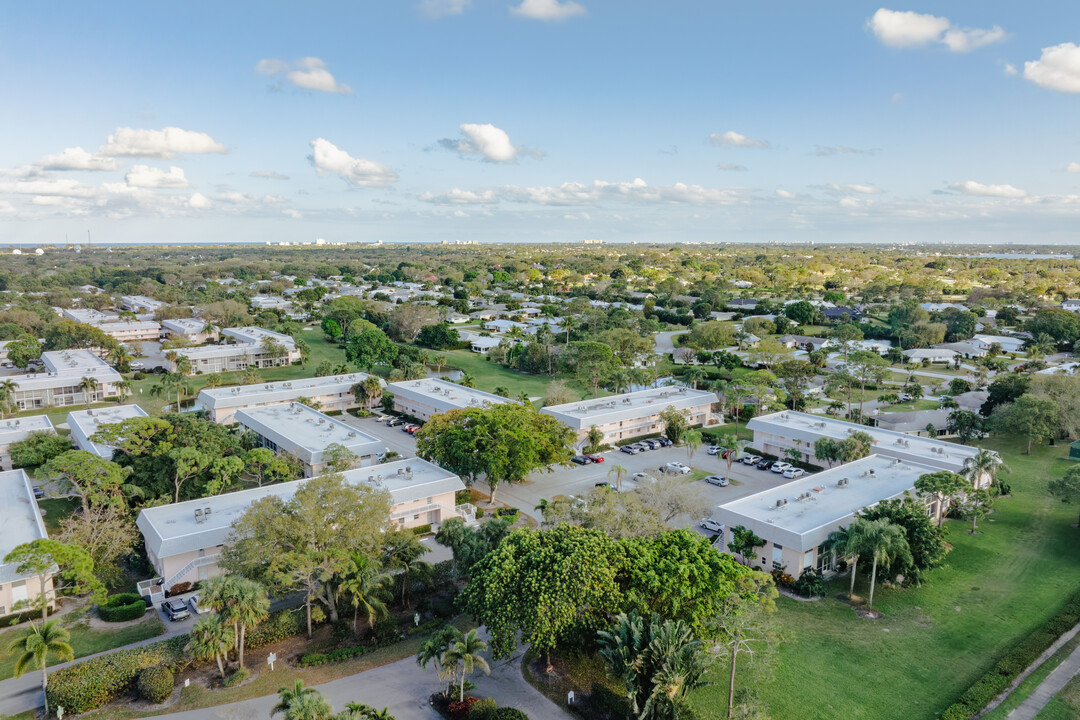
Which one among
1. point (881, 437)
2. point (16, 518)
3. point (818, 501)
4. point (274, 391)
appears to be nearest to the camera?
point (16, 518)

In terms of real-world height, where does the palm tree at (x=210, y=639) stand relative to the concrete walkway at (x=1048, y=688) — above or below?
above

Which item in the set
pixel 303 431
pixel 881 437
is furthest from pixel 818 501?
pixel 303 431

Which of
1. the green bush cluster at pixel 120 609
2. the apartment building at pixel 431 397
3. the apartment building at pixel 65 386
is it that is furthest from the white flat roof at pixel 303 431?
the apartment building at pixel 65 386

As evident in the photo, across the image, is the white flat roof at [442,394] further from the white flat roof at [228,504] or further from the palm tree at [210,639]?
the palm tree at [210,639]

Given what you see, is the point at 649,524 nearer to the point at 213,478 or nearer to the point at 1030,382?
the point at 213,478

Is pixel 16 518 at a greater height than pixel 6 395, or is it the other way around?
pixel 6 395

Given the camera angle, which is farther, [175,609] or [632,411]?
[632,411]

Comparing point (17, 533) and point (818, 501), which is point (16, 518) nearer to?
point (17, 533)
